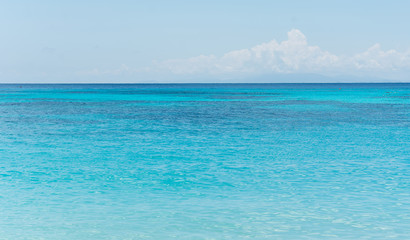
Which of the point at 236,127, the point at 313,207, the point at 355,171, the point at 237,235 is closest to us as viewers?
the point at 237,235

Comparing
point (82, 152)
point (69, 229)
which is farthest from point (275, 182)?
point (82, 152)

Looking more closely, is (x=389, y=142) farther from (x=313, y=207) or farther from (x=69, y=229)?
(x=69, y=229)

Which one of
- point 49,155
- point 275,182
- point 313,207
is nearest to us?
point 313,207

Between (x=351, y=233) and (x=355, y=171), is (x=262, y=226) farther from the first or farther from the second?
(x=355, y=171)

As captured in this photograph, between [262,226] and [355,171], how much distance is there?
802 cm

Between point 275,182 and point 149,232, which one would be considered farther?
point 275,182

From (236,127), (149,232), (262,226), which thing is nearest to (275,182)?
(262,226)

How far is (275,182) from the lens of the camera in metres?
17.1

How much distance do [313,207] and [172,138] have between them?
1633cm

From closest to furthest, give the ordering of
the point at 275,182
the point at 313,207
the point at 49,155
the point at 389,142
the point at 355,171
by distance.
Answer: the point at 313,207 → the point at 275,182 → the point at 355,171 → the point at 49,155 → the point at 389,142

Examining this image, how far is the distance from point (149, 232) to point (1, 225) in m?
4.00

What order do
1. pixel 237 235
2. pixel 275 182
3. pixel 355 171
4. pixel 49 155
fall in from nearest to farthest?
pixel 237 235
pixel 275 182
pixel 355 171
pixel 49 155

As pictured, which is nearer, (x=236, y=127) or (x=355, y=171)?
(x=355, y=171)

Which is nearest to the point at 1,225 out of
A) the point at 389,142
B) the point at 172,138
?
the point at 172,138
